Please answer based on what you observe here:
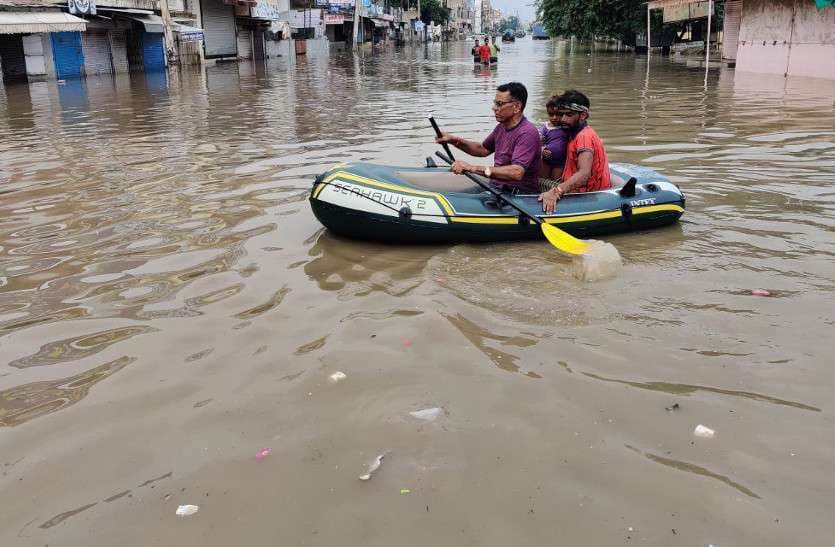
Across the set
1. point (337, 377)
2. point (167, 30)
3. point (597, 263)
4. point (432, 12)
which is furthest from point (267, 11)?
point (432, 12)

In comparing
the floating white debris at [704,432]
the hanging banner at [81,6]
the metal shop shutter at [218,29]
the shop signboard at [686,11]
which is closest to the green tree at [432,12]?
the metal shop shutter at [218,29]

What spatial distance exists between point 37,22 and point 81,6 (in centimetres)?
263

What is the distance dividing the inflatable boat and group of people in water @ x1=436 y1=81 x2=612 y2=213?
15cm

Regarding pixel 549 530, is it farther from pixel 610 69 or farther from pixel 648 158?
pixel 610 69

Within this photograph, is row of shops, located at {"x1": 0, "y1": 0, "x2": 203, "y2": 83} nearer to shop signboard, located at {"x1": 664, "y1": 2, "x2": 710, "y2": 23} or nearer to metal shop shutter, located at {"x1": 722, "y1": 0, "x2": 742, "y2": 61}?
shop signboard, located at {"x1": 664, "y1": 2, "x2": 710, "y2": 23}

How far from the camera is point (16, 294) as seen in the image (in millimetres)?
5199

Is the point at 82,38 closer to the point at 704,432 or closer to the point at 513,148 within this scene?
the point at 513,148

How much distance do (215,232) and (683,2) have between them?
2493 centimetres

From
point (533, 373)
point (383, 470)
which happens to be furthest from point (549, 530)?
point (533, 373)

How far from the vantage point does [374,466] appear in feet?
10.3

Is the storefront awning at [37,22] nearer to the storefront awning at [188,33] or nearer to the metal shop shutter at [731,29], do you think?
the storefront awning at [188,33]

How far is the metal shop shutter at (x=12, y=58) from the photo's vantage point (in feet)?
85.1

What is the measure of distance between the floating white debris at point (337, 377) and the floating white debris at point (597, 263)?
2.20 meters

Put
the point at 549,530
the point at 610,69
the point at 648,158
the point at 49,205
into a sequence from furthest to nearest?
the point at 610,69
the point at 648,158
the point at 49,205
the point at 549,530
